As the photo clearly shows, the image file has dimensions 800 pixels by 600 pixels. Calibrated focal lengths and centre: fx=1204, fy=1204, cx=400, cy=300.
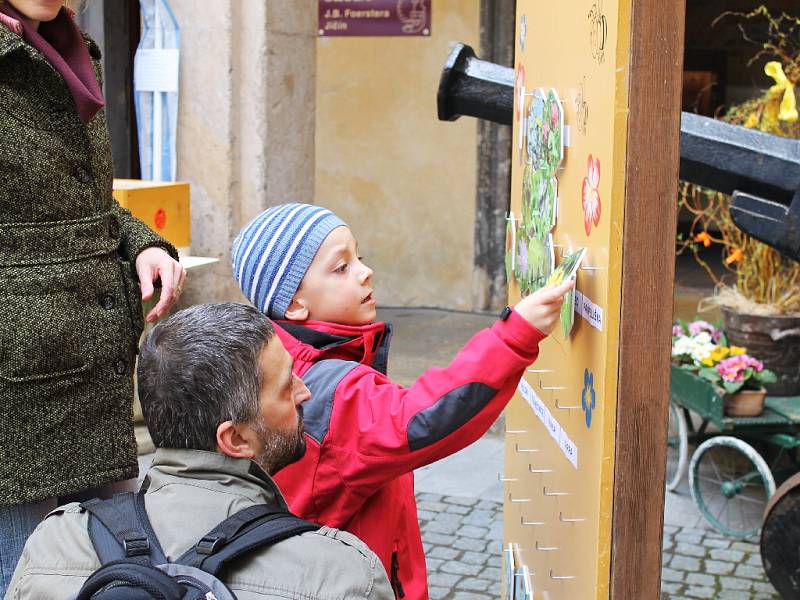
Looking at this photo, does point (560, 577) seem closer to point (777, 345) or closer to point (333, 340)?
point (333, 340)

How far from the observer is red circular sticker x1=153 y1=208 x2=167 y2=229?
5.13 meters

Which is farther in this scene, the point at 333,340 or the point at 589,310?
the point at 333,340

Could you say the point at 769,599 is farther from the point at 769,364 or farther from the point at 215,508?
the point at 215,508

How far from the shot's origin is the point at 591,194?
166 centimetres

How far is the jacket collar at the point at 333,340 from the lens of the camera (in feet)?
6.52

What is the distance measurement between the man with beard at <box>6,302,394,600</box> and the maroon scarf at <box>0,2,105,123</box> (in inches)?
26.5

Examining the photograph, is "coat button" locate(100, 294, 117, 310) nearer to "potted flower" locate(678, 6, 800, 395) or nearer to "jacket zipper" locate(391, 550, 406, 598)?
"jacket zipper" locate(391, 550, 406, 598)

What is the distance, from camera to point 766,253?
5.11m

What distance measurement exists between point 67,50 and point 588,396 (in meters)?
1.17

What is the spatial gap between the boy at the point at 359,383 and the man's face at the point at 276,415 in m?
0.20

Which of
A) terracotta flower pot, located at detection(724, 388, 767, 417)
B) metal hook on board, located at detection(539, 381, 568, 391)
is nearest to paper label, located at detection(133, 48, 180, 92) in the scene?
terracotta flower pot, located at detection(724, 388, 767, 417)

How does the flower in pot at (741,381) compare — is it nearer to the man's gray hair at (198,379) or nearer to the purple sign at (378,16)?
the man's gray hair at (198,379)

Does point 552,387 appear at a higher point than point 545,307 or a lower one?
lower

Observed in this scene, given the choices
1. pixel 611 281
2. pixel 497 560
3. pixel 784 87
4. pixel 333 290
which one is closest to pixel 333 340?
pixel 333 290
